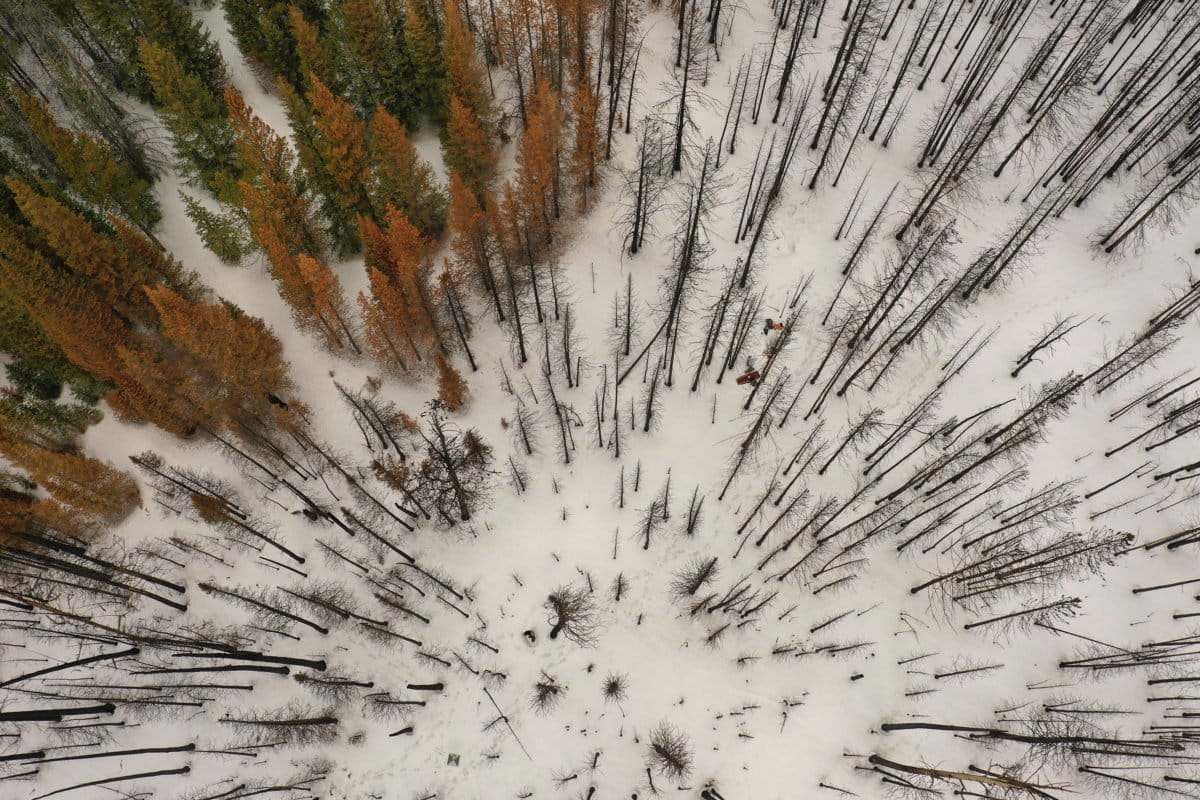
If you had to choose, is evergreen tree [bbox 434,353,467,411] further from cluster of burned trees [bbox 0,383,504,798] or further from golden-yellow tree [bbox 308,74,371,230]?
golden-yellow tree [bbox 308,74,371,230]

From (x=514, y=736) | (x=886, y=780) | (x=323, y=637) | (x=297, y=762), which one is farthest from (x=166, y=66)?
(x=886, y=780)

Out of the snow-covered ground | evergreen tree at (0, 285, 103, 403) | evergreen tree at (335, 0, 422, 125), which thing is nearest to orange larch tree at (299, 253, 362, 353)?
the snow-covered ground

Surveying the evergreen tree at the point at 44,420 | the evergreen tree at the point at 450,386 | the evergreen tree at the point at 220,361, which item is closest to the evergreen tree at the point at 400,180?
the evergreen tree at the point at 450,386

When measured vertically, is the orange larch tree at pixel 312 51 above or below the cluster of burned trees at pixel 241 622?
above

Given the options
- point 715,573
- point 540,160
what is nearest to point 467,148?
point 540,160

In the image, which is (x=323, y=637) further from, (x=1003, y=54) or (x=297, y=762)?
(x=1003, y=54)

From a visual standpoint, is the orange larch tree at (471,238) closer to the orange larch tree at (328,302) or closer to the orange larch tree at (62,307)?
the orange larch tree at (328,302)
